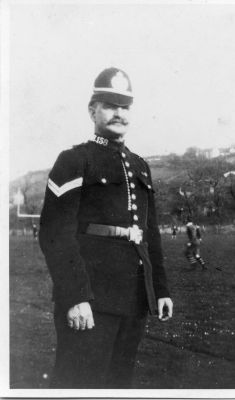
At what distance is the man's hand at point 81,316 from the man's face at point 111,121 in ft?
1.83

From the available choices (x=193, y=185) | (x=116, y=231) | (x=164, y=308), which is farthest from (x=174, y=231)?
(x=116, y=231)

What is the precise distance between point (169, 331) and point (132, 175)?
2.07 feet

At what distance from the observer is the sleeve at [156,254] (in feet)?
5.44

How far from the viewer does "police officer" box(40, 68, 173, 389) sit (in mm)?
1440

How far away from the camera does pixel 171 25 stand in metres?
1.93

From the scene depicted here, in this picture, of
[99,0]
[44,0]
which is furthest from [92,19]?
[44,0]

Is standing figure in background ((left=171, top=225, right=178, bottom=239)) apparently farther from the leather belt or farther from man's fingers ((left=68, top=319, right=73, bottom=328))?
man's fingers ((left=68, top=319, right=73, bottom=328))

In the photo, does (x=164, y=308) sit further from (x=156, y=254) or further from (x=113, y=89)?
(x=113, y=89)

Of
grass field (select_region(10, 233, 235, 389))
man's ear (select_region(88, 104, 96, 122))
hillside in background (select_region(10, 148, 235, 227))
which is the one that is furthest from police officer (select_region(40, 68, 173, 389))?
hillside in background (select_region(10, 148, 235, 227))

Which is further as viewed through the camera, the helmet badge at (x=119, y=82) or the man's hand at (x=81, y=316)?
the helmet badge at (x=119, y=82)

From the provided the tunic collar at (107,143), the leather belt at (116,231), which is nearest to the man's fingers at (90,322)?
the leather belt at (116,231)

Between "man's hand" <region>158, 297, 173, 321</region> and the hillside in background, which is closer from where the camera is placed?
"man's hand" <region>158, 297, 173, 321</region>

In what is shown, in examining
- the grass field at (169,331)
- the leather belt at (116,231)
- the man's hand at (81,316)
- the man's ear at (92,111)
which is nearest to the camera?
the man's hand at (81,316)

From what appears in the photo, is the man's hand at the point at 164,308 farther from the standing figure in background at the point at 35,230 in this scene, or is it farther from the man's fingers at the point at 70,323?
the standing figure in background at the point at 35,230
